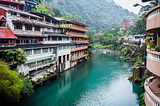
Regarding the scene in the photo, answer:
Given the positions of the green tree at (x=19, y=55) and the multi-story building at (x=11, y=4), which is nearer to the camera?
the green tree at (x=19, y=55)

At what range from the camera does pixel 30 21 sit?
2853cm

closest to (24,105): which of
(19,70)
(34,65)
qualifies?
(19,70)

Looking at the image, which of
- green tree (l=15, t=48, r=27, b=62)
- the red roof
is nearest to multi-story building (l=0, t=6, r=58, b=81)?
the red roof

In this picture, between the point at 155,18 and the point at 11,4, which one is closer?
the point at 155,18

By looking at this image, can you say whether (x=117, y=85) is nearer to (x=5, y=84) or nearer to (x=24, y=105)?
(x=24, y=105)

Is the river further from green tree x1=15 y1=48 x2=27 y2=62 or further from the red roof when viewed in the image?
the red roof

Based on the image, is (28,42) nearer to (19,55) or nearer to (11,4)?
(19,55)

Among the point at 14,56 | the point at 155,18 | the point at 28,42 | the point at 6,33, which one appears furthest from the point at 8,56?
the point at 155,18

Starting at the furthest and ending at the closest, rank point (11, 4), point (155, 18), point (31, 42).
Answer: point (11, 4) < point (31, 42) < point (155, 18)

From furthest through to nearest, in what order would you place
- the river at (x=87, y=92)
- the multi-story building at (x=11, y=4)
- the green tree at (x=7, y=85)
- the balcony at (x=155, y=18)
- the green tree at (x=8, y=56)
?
the multi-story building at (x=11, y=4), the river at (x=87, y=92), the green tree at (x=8, y=56), the green tree at (x=7, y=85), the balcony at (x=155, y=18)

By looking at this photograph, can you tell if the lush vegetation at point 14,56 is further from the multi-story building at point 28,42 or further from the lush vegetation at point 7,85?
the lush vegetation at point 7,85

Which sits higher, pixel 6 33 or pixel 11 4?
pixel 11 4

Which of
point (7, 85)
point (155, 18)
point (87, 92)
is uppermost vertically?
point (155, 18)

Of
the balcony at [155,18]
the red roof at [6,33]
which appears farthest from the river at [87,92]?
the balcony at [155,18]
